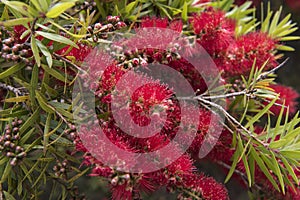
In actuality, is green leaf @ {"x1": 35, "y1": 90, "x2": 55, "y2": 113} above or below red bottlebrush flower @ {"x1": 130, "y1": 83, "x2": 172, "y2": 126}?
below

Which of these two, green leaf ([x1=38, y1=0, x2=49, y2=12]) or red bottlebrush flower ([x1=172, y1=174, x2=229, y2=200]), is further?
red bottlebrush flower ([x1=172, y1=174, x2=229, y2=200])

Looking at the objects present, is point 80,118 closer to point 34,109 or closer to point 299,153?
point 34,109

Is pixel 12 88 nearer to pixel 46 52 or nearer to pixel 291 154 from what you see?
pixel 46 52

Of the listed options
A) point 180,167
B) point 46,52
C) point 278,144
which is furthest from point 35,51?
point 278,144

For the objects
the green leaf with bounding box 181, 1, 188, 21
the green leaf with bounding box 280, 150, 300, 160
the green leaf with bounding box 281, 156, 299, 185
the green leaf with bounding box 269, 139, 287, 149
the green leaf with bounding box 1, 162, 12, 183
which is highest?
the green leaf with bounding box 181, 1, 188, 21

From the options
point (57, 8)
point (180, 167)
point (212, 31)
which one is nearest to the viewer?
point (57, 8)

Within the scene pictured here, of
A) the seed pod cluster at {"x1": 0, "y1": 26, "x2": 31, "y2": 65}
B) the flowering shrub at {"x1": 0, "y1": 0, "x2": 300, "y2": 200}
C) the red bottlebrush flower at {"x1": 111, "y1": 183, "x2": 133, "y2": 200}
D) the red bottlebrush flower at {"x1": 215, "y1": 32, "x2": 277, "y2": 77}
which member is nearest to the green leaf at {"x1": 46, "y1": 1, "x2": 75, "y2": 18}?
the flowering shrub at {"x1": 0, "y1": 0, "x2": 300, "y2": 200}

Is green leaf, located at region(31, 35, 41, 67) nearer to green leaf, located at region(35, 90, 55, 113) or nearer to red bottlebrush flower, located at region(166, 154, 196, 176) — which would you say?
green leaf, located at region(35, 90, 55, 113)

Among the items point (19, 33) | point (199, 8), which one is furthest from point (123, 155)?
point (199, 8)
